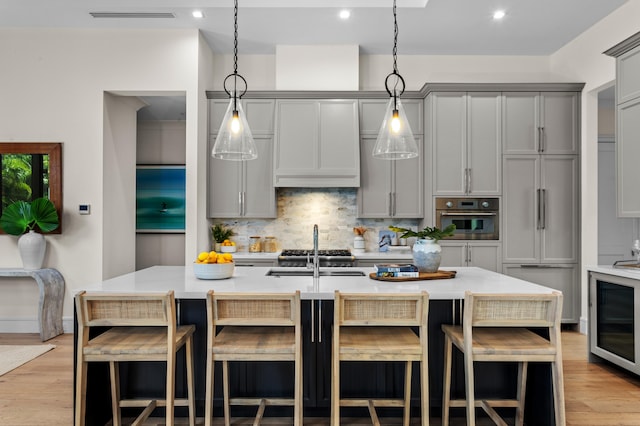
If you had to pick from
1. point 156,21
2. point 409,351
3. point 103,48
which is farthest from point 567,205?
point 103,48

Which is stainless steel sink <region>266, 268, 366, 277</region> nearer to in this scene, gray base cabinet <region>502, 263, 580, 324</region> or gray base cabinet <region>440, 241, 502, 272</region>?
gray base cabinet <region>440, 241, 502, 272</region>

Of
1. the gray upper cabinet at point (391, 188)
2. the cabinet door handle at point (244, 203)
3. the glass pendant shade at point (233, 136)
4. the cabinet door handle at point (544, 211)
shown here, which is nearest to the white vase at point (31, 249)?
the cabinet door handle at point (244, 203)

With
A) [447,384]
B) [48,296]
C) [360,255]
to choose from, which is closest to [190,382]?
[447,384]

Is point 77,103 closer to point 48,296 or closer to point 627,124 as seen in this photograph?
point 48,296

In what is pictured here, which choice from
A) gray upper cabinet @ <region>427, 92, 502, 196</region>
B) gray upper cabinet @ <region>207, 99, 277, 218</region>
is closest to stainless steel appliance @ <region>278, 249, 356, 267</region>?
gray upper cabinet @ <region>207, 99, 277, 218</region>

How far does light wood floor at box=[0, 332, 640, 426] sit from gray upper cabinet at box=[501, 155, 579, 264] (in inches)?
44.7

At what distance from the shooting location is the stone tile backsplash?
5.39 metres

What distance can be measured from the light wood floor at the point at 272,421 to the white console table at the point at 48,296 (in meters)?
0.46

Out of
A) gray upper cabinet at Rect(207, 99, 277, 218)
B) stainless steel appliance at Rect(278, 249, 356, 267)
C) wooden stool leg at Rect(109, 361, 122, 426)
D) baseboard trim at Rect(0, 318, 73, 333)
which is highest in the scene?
gray upper cabinet at Rect(207, 99, 277, 218)

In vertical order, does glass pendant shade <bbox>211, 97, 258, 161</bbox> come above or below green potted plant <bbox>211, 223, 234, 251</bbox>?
above

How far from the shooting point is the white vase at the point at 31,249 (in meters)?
4.47

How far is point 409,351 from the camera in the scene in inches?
88.0

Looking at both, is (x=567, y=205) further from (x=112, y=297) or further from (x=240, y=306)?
(x=112, y=297)

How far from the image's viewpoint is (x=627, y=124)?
3.62 m
